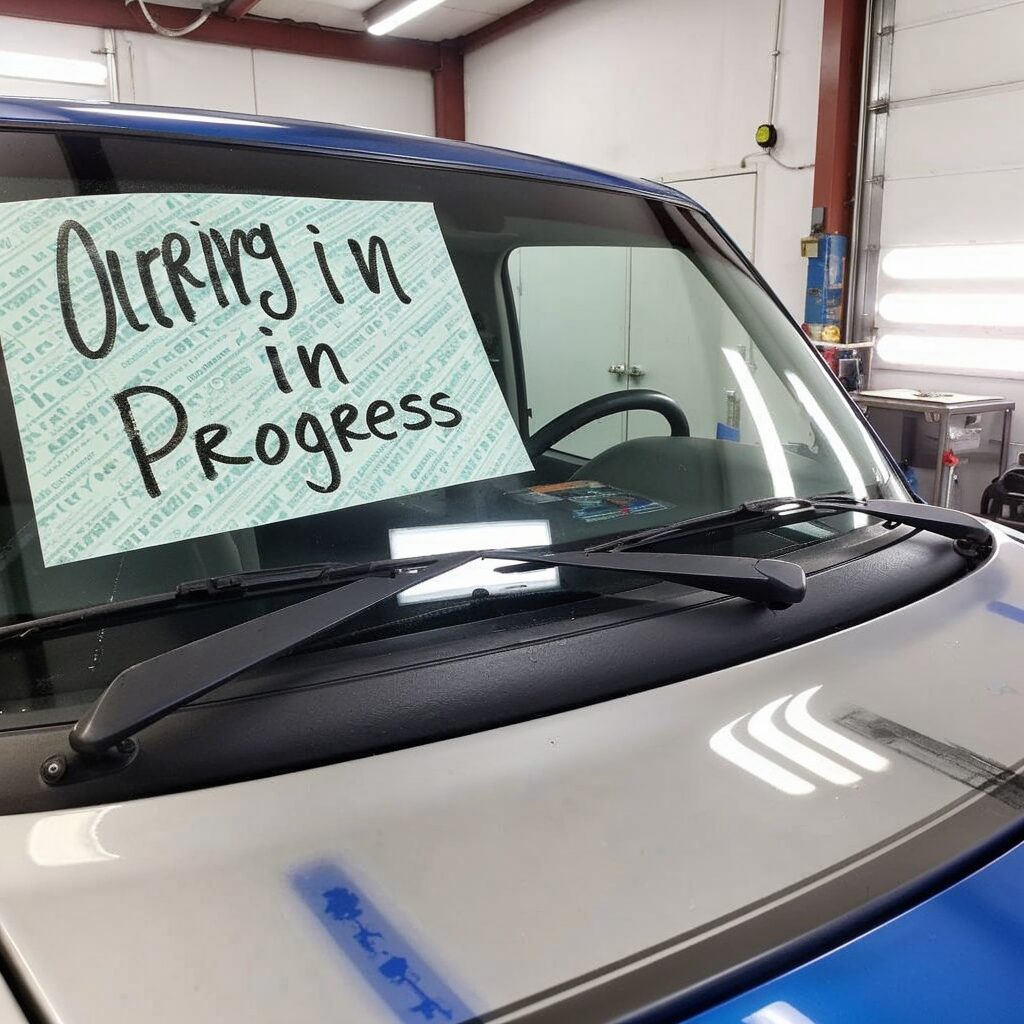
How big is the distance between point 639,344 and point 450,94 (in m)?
8.51

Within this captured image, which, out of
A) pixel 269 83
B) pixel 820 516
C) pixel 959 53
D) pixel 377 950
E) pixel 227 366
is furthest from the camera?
pixel 269 83

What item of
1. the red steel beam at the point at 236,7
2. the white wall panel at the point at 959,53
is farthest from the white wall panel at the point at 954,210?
the red steel beam at the point at 236,7

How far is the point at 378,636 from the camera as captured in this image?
0.92 meters

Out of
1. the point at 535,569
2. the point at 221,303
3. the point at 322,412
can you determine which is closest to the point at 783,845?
the point at 535,569

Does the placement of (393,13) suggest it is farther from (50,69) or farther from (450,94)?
(50,69)

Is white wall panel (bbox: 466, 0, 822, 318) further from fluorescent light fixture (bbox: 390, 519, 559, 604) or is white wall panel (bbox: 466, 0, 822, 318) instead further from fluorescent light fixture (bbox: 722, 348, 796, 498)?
fluorescent light fixture (bbox: 390, 519, 559, 604)

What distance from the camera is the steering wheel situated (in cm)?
149

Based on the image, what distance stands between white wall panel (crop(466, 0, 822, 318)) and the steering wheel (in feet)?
15.7

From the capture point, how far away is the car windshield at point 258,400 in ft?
2.90

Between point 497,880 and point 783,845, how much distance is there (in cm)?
25

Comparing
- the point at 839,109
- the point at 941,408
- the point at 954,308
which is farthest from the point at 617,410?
the point at 839,109

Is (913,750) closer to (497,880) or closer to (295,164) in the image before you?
(497,880)

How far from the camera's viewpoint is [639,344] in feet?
5.06

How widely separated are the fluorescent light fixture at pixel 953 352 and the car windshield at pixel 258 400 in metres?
4.31
